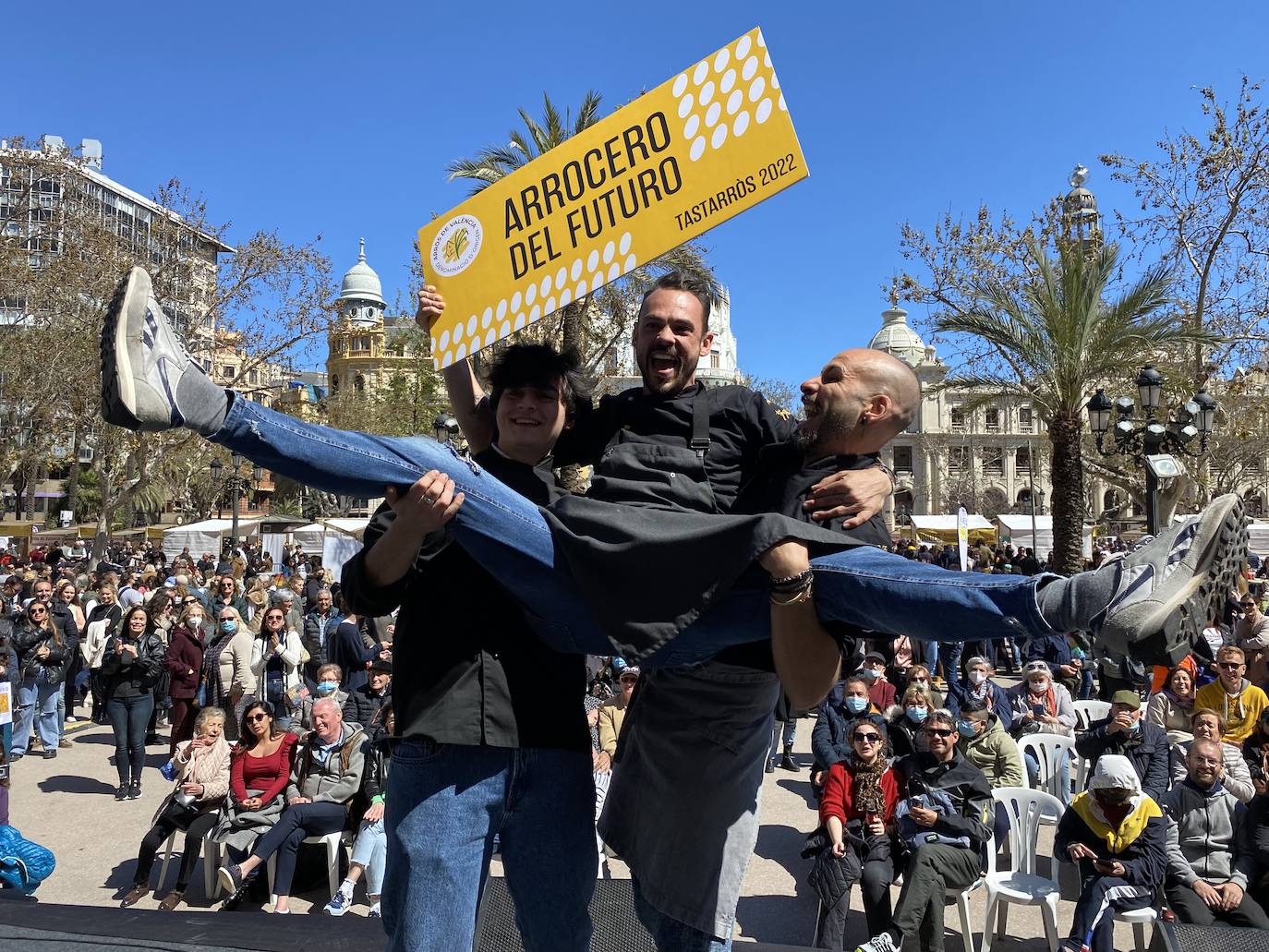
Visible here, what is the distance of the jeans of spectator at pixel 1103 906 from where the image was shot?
16.3 feet

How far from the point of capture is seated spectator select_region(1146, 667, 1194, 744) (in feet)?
26.3

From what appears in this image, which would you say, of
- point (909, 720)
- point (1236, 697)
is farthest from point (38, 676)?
point (1236, 697)

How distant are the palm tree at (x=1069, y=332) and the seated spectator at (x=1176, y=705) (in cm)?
662

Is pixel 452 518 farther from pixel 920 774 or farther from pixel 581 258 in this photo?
pixel 920 774

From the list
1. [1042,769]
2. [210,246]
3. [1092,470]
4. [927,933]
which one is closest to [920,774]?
[927,933]

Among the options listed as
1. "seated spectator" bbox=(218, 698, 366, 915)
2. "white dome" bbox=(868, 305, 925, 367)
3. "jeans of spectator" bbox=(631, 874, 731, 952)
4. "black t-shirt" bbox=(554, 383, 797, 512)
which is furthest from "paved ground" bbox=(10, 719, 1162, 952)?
"white dome" bbox=(868, 305, 925, 367)

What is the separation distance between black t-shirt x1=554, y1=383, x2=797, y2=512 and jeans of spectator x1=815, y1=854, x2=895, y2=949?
12.8 feet

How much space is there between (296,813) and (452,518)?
16.7 feet

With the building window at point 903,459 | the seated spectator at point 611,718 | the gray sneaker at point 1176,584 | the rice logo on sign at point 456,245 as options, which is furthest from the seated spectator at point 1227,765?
the building window at point 903,459

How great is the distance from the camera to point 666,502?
2.13 meters

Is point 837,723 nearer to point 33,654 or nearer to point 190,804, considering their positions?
point 190,804

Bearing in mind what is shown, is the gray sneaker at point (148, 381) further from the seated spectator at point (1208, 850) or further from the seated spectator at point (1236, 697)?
the seated spectator at point (1236, 697)

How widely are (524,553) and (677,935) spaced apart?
3.43 feet

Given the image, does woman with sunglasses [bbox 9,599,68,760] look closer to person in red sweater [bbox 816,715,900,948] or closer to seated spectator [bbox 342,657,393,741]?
seated spectator [bbox 342,657,393,741]
